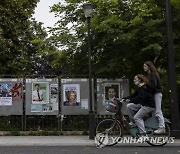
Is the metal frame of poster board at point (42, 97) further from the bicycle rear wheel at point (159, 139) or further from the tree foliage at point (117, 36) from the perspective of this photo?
the bicycle rear wheel at point (159, 139)

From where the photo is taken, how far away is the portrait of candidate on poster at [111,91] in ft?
48.8

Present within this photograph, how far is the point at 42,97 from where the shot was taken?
48.3 feet

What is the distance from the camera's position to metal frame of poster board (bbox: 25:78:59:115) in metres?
14.6

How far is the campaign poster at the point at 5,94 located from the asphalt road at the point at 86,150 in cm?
416

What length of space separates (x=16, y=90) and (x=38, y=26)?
81.9ft

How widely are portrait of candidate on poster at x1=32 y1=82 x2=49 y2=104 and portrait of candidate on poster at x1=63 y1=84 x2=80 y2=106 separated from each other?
2.27ft

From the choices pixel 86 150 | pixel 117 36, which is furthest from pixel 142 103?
pixel 117 36

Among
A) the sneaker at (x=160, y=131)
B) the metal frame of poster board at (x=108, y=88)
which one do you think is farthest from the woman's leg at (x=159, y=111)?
the metal frame of poster board at (x=108, y=88)

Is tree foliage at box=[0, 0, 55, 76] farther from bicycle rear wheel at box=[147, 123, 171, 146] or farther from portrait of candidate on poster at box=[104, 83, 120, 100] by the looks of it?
bicycle rear wheel at box=[147, 123, 171, 146]

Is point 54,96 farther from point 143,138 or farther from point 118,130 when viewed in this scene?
point 143,138

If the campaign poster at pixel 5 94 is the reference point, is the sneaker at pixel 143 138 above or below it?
below

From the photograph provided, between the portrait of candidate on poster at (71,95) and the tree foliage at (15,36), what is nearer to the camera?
the portrait of candidate on poster at (71,95)

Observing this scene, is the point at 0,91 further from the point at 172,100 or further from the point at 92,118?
the point at 172,100

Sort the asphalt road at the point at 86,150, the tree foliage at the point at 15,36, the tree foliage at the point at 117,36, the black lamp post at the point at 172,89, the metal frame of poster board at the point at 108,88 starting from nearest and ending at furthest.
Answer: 1. the asphalt road at the point at 86,150
2. the black lamp post at the point at 172,89
3. the tree foliage at the point at 117,36
4. the metal frame of poster board at the point at 108,88
5. the tree foliage at the point at 15,36
